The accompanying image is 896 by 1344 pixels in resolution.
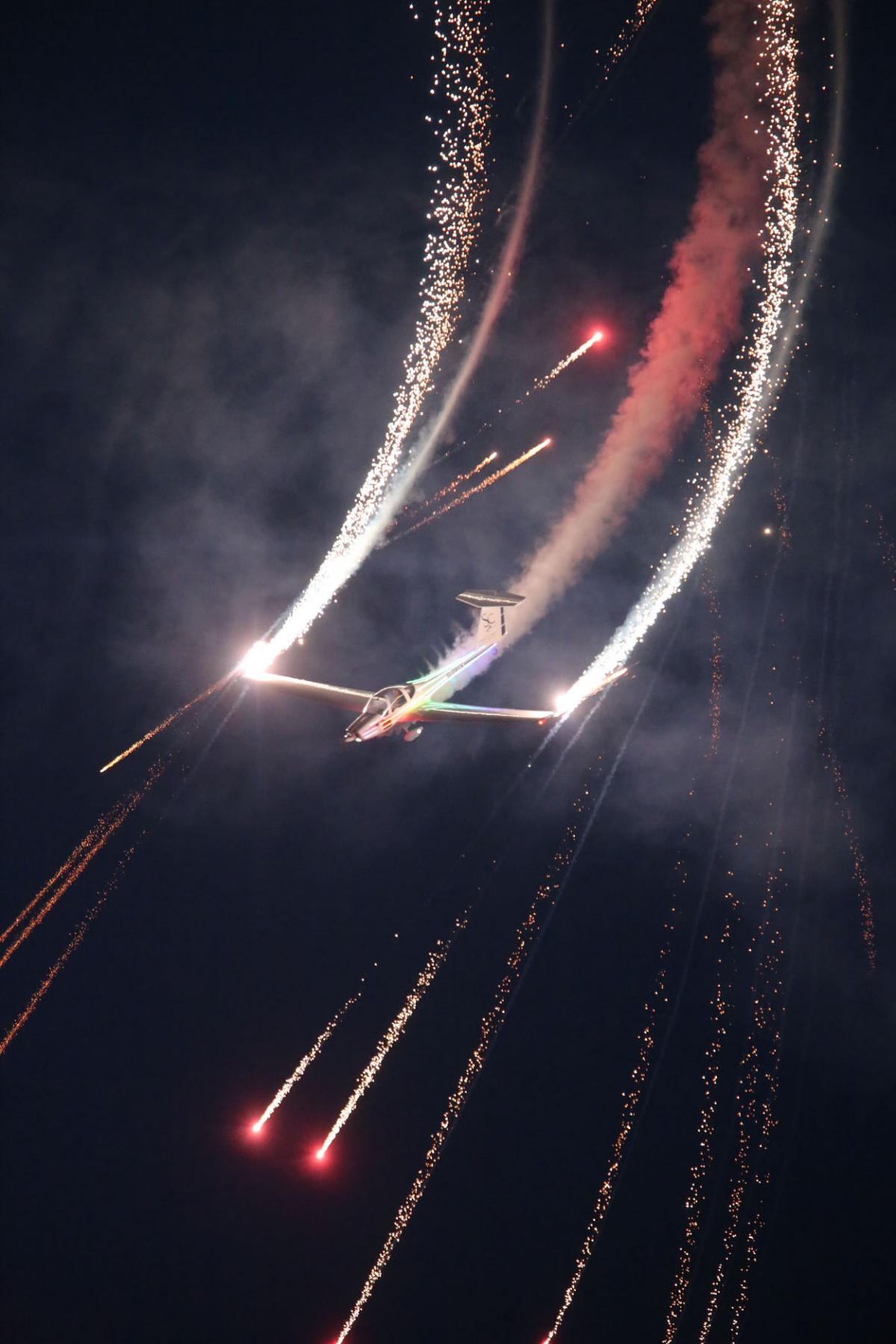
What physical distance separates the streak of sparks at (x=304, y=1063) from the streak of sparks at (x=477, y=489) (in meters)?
14.1

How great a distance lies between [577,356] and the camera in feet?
76.6

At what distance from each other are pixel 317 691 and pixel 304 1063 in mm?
12366

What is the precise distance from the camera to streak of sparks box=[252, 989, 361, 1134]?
27.6 m

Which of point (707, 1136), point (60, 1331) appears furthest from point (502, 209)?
point (60, 1331)

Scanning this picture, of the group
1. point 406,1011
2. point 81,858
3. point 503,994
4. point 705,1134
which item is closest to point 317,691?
point 81,858

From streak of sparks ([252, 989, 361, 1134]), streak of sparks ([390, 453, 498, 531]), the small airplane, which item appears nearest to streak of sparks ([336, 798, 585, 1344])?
streak of sparks ([252, 989, 361, 1134])

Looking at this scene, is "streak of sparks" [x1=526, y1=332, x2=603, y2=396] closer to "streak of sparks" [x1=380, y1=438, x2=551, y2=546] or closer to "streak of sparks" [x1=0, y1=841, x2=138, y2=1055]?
"streak of sparks" [x1=380, y1=438, x2=551, y2=546]

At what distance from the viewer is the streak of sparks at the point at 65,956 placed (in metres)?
26.0

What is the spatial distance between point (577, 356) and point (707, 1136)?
23571mm

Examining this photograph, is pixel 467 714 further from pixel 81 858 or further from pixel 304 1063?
pixel 304 1063

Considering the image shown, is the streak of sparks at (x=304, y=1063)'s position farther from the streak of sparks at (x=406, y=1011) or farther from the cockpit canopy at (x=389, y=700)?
the cockpit canopy at (x=389, y=700)

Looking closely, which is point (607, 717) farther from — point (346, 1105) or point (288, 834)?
point (346, 1105)

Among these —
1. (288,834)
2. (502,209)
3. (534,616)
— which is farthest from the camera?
(288,834)

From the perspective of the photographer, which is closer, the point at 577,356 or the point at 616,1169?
the point at 577,356
